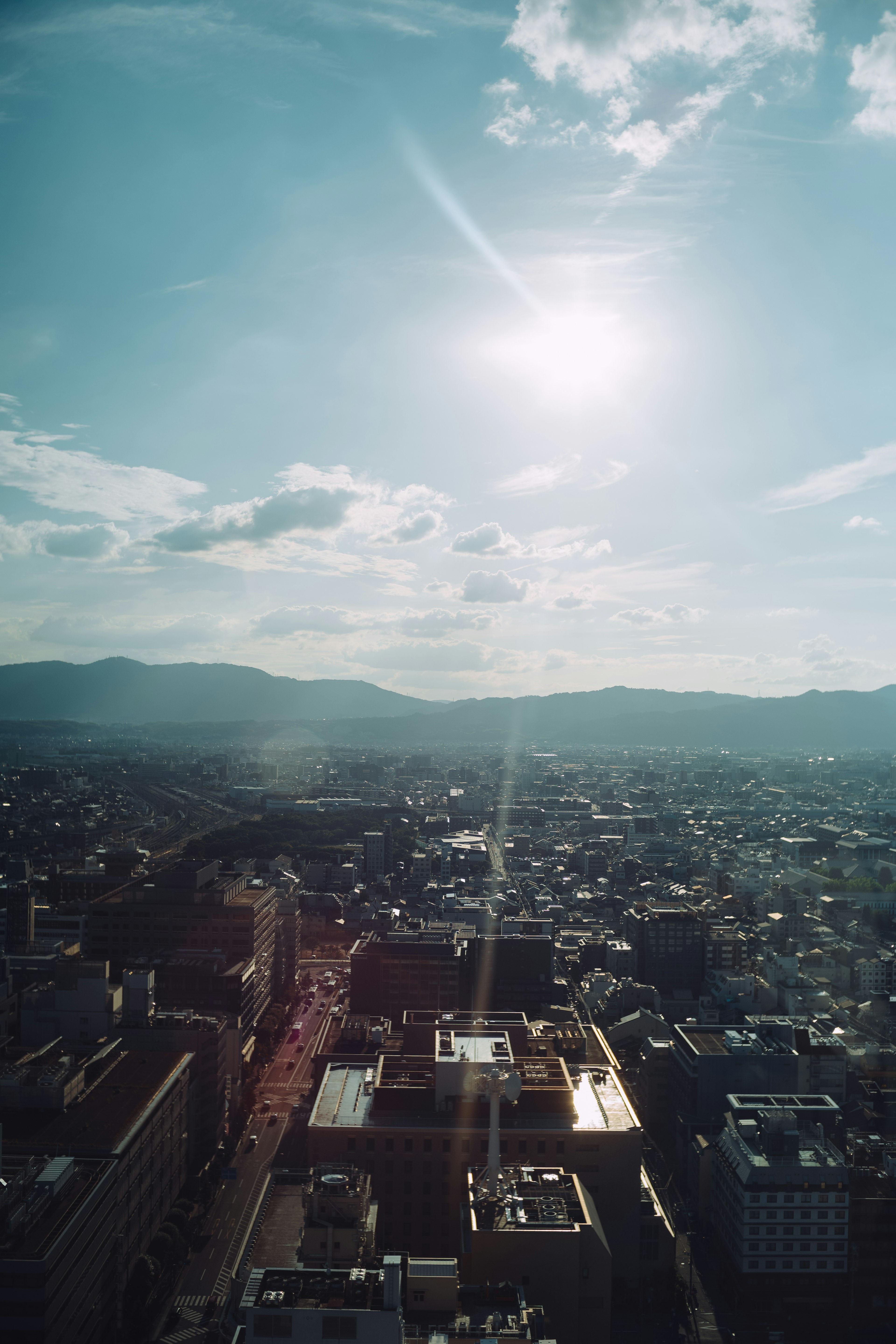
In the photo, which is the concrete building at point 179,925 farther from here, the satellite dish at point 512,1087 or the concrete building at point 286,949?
the satellite dish at point 512,1087

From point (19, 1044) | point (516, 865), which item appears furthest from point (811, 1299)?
point (516, 865)

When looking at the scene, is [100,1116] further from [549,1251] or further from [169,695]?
[169,695]

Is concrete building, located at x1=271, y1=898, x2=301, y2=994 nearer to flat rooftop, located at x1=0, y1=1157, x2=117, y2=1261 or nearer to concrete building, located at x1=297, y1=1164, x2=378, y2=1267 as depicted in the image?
flat rooftop, located at x1=0, y1=1157, x2=117, y2=1261

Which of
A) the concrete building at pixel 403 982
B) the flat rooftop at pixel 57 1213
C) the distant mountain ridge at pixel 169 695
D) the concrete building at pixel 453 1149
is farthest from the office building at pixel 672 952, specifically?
the distant mountain ridge at pixel 169 695

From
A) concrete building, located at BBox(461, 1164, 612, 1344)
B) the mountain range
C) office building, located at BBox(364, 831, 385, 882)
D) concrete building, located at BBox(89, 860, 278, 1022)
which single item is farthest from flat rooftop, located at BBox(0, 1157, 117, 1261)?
the mountain range

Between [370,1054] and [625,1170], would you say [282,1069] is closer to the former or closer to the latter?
[370,1054]

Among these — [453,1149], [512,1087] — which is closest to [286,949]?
[453,1149]
